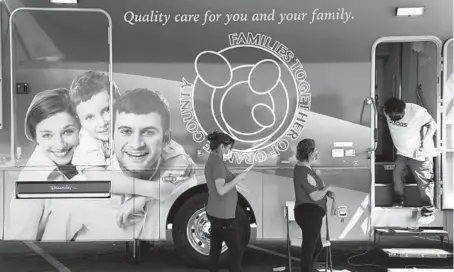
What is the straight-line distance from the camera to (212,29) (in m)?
7.20

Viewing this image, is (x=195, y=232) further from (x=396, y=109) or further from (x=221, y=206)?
(x=396, y=109)

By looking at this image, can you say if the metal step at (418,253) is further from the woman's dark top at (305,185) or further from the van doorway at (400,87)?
the woman's dark top at (305,185)

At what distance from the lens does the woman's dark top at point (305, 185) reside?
621 centimetres

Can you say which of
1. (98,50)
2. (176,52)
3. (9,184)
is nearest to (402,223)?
(176,52)

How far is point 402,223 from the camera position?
7406 mm

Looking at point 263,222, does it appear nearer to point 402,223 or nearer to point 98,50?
point 402,223

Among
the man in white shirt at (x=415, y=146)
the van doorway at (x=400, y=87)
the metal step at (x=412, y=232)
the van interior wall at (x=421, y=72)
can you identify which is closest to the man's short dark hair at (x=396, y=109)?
the man in white shirt at (x=415, y=146)

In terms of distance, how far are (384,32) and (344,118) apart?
3.64ft

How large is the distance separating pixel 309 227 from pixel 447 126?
2374 millimetres

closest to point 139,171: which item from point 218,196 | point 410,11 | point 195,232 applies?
point 195,232

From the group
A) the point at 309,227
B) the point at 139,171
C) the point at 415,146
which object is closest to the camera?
the point at 309,227

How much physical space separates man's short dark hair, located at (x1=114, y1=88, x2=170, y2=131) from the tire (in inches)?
38.0

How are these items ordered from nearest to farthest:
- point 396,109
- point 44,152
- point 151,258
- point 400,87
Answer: point 44,152
point 396,109
point 151,258
point 400,87

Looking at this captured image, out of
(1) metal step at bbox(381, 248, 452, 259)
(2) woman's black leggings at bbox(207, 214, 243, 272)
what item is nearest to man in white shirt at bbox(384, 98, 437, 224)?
(1) metal step at bbox(381, 248, 452, 259)
